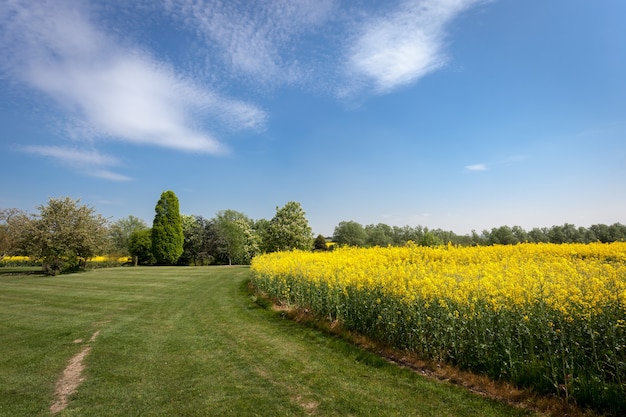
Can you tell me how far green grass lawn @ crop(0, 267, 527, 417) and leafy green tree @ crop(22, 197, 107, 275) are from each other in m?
19.9

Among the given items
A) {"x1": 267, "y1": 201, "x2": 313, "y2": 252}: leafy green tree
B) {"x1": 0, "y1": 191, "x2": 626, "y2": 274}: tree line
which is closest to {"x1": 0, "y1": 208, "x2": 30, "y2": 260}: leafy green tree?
{"x1": 0, "y1": 191, "x2": 626, "y2": 274}: tree line

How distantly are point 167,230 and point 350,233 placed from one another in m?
43.5

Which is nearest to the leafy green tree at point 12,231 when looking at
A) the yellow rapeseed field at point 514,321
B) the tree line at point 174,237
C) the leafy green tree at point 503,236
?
the tree line at point 174,237

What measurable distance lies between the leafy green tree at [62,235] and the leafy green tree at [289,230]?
18219 millimetres

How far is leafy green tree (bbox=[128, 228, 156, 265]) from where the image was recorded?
156 feet

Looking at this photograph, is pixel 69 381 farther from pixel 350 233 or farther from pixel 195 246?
pixel 350 233

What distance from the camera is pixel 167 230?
45.7 meters

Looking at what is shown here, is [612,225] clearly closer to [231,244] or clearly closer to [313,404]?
[313,404]

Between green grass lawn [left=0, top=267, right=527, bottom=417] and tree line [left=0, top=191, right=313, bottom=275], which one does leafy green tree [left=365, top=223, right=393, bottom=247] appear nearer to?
tree line [left=0, top=191, right=313, bottom=275]

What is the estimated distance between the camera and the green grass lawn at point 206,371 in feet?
16.8

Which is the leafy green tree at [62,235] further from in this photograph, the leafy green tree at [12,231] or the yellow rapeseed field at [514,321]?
the yellow rapeseed field at [514,321]

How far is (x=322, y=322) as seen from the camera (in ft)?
31.9

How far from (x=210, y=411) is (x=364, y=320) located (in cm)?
457

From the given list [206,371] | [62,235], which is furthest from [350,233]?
[206,371]
